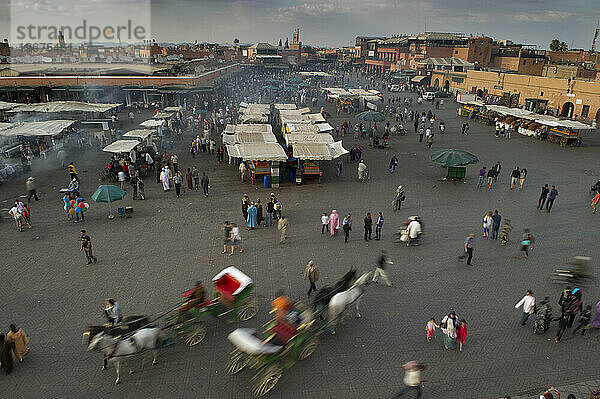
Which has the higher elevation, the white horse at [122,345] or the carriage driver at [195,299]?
the carriage driver at [195,299]

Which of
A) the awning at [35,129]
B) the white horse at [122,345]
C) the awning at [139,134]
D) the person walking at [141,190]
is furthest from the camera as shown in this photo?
the awning at [139,134]

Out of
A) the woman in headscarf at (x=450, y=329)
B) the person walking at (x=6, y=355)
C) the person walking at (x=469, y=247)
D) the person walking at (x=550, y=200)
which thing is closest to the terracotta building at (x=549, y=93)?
the person walking at (x=550, y=200)

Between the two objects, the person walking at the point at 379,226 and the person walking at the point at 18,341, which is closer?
the person walking at the point at 18,341

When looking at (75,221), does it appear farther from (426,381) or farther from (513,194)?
(513,194)

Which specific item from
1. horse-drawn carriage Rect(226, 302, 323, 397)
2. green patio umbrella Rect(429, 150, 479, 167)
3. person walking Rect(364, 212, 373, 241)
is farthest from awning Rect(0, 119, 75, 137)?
green patio umbrella Rect(429, 150, 479, 167)

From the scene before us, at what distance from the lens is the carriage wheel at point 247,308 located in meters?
8.84

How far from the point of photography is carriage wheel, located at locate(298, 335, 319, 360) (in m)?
7.72

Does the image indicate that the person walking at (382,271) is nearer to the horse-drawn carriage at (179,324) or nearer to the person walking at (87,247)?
the horse-drawn carriage at (179,324)

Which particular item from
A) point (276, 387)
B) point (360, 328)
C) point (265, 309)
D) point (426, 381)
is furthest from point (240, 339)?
point (426, 381)

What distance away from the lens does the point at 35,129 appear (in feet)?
70.5

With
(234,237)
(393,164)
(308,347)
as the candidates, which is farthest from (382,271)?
(393,164)

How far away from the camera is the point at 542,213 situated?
15406 mm

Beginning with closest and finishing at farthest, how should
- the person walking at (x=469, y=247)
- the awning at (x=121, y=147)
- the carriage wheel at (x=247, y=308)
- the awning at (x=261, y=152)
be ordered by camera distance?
the carriage wheel at (x=247, y=308), the person walking at (x=469, y=247), the awning at (x=261, y=152), the awning at (x=121, y=147)

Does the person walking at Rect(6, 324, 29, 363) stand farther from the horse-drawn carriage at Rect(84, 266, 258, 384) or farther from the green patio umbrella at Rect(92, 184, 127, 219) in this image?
the green patio umbrella at Rect(92, 184, 127, 219)
